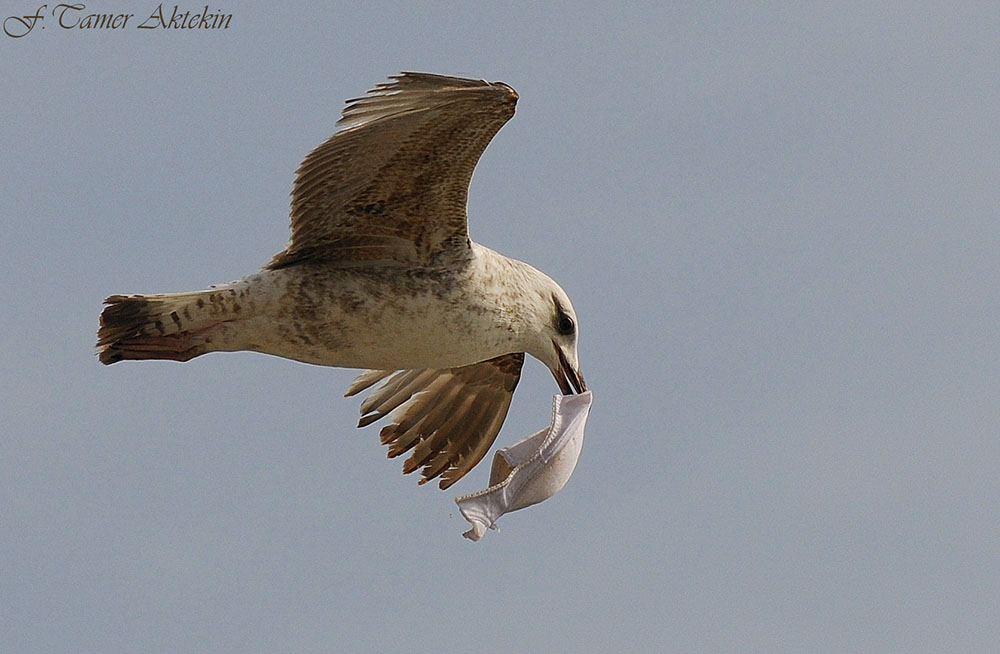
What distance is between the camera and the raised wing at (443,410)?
1496 cm

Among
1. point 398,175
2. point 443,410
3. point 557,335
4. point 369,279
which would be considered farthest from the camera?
point 443,410

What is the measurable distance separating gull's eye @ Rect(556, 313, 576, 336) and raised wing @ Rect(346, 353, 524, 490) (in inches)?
37.1

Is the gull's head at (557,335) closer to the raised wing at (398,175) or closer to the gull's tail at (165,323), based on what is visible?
the raised wing at (398,175)

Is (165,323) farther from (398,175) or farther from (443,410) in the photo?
(443,410)

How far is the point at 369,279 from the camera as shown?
42.3 feet

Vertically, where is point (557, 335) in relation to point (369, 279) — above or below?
below

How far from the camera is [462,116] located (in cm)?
1227

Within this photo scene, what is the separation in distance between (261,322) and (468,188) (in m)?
1.47

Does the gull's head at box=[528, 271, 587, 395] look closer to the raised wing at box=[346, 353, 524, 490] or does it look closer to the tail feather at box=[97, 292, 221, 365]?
the raised wing at box=[346, 353, 524, 490]

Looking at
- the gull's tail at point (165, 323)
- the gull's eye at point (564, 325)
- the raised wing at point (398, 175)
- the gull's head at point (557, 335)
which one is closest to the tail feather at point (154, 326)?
the gull's tail at point (165, 323)

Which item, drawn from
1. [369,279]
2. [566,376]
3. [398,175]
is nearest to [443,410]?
[566,376]

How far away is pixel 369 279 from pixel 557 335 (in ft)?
5.30

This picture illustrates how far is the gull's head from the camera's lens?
13773mm

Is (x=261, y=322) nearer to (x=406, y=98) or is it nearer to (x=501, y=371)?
(x=406, y=98)
